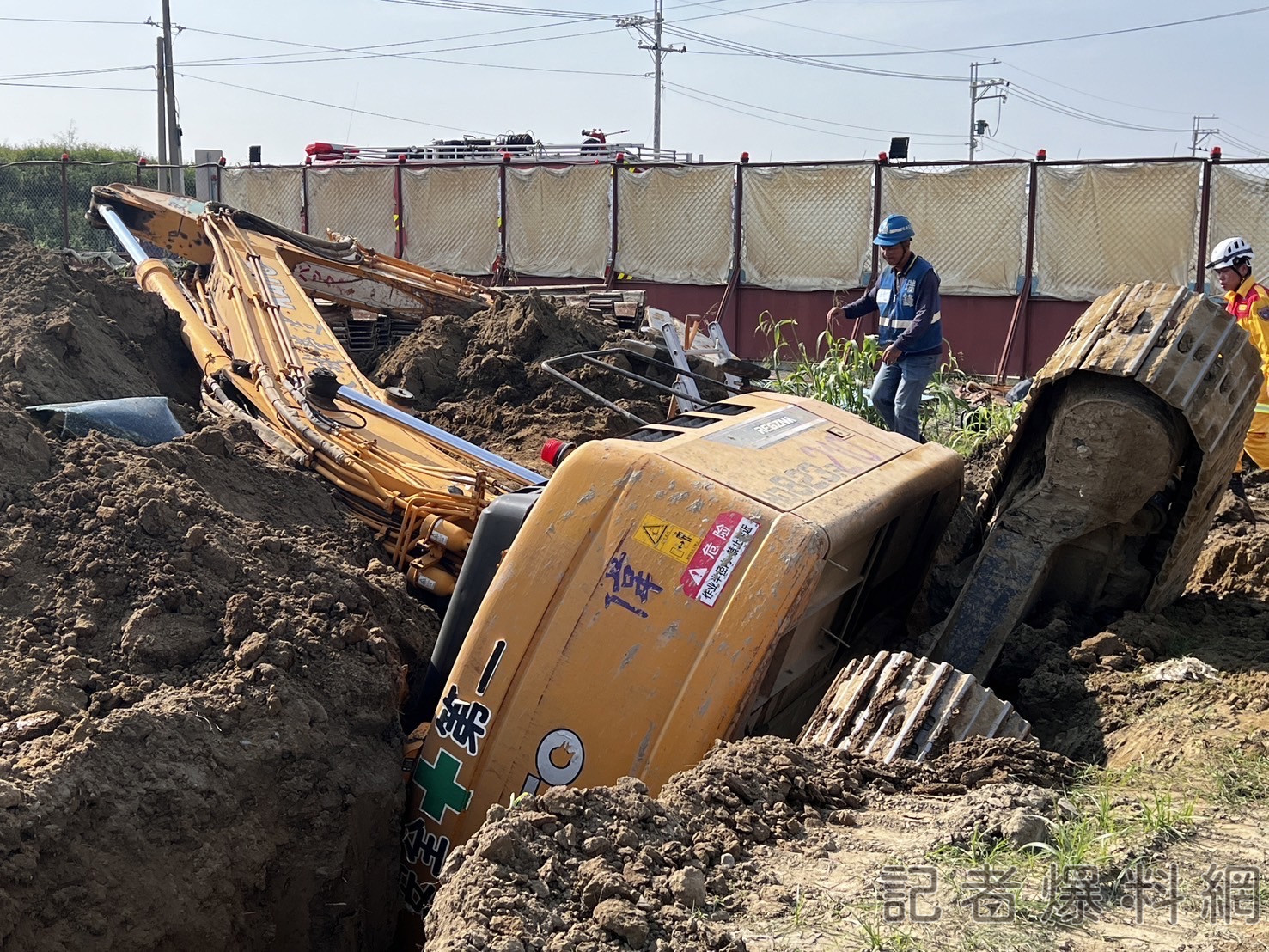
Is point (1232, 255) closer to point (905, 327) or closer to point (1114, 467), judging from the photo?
point (905, 327)

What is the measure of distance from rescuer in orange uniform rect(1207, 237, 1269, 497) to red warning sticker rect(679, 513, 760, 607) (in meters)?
4.12

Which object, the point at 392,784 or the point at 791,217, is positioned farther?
the point at 791,217

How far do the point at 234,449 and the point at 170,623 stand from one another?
144 centimetres

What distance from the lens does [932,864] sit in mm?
2715

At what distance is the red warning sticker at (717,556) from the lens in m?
3.62

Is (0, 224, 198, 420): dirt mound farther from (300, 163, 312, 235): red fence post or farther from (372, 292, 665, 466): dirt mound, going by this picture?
(300, 163, 312, 235): red fence post

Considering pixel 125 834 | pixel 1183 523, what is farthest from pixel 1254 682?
pixel 125 834

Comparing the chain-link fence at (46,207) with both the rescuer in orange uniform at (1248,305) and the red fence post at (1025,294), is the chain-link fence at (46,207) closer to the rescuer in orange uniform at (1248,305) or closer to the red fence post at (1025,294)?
the red fence post at (1025,294)

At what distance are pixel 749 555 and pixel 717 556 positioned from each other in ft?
0.33

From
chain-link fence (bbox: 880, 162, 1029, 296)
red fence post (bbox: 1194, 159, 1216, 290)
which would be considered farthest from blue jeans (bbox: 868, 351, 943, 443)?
chain-link fence (bbox: 880, 162, 1029, 296)

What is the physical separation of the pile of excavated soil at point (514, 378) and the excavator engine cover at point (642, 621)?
4.20 metres

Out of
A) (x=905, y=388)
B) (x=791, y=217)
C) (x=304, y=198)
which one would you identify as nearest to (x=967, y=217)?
(x=791, y=217)

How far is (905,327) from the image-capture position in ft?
22.8

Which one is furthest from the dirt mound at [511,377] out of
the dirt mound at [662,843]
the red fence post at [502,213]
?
the red fence post at [502,213]
